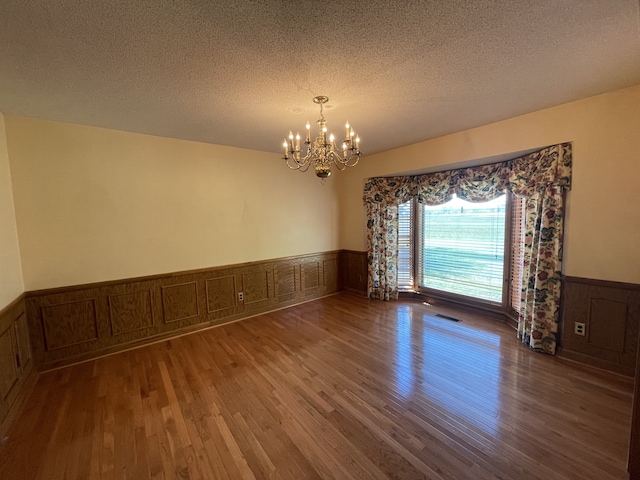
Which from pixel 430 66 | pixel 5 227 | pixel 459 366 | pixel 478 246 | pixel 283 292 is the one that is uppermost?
pixel 430 66

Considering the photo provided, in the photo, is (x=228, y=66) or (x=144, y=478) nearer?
(x=144, y=478)

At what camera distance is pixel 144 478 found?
60.4 inches

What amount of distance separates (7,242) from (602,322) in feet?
18.8

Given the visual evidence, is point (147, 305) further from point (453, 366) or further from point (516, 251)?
point (516, 251)

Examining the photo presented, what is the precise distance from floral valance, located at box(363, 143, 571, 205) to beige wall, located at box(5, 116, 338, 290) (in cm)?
173

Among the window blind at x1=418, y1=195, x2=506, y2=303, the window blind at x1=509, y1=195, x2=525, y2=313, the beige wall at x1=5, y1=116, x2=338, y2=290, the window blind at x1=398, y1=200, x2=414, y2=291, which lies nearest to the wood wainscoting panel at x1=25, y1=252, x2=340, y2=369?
the beige wall at x1=5, y1=116, x2=338, y2=290

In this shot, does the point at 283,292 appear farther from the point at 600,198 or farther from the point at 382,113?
the point at 600,198

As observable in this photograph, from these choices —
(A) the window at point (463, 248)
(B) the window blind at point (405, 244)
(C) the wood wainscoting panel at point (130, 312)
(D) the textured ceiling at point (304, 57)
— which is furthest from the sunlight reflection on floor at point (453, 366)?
(C) the wood wainscoting panel at point (130, 312)

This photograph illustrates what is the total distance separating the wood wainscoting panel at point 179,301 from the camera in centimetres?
339

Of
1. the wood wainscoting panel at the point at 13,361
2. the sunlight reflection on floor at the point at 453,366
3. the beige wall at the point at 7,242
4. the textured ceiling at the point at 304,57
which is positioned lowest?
the sunlight reflection on floor at the point at 453,366

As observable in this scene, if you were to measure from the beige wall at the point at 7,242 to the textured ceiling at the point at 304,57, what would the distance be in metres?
0.51

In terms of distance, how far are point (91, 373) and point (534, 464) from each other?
387 cm

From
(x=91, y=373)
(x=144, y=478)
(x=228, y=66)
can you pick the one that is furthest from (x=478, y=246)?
(x=91, y=373)

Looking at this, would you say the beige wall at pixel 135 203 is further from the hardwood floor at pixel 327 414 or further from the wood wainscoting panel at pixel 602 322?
the wood wainscoting panel at pixel 602 322
